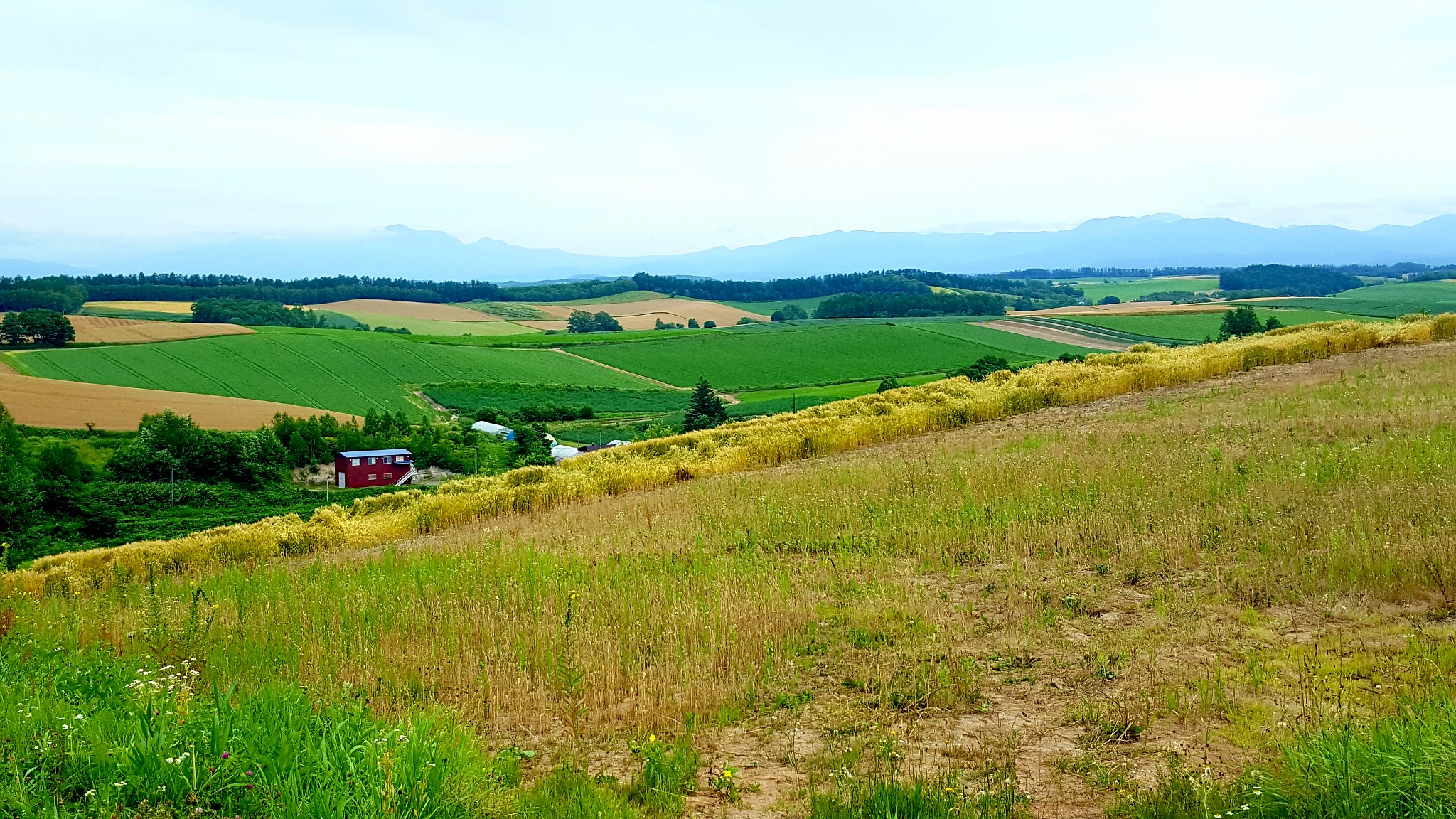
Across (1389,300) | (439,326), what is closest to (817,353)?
(1389,300)

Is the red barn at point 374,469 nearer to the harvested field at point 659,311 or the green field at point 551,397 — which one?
the green field at point 551,397

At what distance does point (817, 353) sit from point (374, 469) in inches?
2056

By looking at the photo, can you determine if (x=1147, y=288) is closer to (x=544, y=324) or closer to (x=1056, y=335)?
(x=1056, y=335)

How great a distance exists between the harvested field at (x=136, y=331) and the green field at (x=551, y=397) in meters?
31.7

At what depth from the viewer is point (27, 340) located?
93.9m

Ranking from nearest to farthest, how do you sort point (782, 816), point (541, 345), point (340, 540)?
point (782, 816), point (340, 540), point (541, 345)

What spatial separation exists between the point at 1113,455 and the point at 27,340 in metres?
111

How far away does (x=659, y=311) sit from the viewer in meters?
158

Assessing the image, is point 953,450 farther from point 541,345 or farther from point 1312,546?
point 541,345

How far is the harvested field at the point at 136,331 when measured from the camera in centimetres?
9788

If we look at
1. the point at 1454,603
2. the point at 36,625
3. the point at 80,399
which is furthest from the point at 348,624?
the point at 80,399

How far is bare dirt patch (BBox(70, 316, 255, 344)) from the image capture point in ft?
321

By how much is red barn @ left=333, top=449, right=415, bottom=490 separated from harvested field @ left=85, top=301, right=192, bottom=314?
242 feet

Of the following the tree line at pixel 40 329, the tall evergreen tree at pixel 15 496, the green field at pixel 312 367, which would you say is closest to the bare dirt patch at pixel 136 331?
the tree line at pixel 40 329
